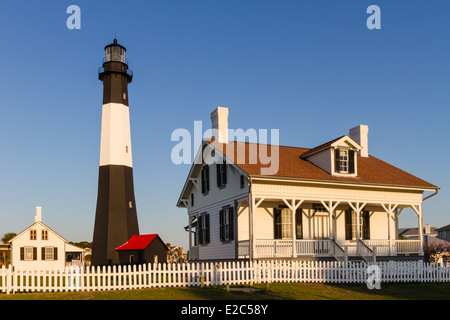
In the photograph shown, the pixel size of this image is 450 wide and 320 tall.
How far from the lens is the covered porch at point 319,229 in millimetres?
23484

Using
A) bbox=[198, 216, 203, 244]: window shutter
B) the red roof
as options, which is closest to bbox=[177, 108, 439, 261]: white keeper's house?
bbox=[198, 216, 203, 244]: window shutter

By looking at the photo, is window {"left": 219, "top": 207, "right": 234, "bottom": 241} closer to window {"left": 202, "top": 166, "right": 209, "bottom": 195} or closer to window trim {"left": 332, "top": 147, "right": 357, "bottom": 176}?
window {"left": 202, "top": 166, "right": 209, "bottom": 195}

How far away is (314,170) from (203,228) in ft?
24.5

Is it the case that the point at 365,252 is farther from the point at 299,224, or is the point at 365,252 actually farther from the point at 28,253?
the point at 28,253

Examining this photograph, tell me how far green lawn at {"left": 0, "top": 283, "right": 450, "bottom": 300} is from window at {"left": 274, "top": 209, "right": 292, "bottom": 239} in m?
5.36

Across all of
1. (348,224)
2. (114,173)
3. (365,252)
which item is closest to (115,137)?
(114,173)

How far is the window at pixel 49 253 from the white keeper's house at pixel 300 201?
26.6 m
